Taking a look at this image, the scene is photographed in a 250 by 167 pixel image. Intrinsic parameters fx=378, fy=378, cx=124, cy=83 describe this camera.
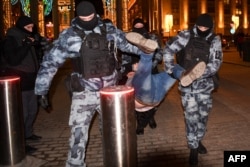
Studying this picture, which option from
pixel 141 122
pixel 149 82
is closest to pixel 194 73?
pixel 149 82

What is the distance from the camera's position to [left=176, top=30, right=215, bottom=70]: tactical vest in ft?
15.4

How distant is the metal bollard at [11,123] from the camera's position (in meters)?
4.81

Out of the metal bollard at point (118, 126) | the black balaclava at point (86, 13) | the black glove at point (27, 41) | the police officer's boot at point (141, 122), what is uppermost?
the black balaclava at point (86, 13)

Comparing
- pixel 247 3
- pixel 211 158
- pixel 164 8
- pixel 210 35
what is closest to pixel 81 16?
pixel 210 35

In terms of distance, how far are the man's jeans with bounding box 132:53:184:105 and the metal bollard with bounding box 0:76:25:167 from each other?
154cm

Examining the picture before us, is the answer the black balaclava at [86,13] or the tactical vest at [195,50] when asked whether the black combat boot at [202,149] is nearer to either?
the tactical vest at [195,50]

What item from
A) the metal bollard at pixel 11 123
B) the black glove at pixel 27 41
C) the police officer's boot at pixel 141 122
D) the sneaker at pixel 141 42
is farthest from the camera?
the police officer's boot at pixel 141 122

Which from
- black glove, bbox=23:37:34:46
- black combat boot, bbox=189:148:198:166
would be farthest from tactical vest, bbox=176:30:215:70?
black glove, bbox=23:37:34:46

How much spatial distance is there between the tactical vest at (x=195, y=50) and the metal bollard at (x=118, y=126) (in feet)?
4.30

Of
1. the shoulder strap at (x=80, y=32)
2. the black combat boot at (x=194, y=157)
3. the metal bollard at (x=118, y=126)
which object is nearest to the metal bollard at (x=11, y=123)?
the shoulder strap at (x=80, y=32)

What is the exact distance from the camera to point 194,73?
4.36 m

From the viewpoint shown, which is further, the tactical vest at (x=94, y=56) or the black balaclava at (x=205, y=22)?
the black balaclava at (x=205, y=22)

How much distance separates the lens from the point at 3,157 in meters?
4.96

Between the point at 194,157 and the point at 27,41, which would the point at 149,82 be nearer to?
the point at 194,157
